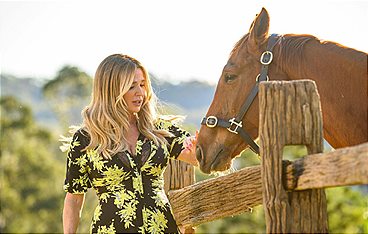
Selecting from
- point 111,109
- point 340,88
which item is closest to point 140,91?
point 111,109

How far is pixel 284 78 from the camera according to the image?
171 inches

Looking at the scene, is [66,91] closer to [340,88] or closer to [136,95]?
[136,95]

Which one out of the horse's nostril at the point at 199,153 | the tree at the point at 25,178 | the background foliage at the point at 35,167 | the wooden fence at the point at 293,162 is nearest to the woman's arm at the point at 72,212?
the horse's nostril at the point at 199,153

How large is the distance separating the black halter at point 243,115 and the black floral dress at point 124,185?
1.10 feet

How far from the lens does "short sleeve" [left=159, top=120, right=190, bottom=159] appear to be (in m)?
4.56

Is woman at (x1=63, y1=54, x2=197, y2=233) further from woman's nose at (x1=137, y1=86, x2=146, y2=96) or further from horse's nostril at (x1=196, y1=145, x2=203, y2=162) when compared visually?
horse's nostril at (x1=196, y1=145, x2=203, y2=162)

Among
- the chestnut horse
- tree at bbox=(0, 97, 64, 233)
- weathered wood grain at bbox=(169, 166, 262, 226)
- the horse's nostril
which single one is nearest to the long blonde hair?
the horse's nostril

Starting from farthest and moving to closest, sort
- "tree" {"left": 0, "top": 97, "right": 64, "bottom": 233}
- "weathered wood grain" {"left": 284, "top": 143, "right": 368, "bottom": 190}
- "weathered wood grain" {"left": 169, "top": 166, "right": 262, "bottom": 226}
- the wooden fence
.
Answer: "tree" {"left": 0, "top": 97, "right": 64, "bottom": 233} → "weathered wood grain" {"left": 169, "top": 166, "right": 262, "bottom": 226} → the wooden fence → "weathered wood grain" {"left": 284, "top": 143, "right": 368, "bottom": 190}

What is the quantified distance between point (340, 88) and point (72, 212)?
1.57 metres

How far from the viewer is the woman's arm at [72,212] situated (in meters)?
4.38

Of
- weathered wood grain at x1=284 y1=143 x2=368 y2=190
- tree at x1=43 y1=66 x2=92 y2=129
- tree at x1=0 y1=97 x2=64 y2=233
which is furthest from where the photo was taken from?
tree at x1=43 y1=66 x2=92 y2=129

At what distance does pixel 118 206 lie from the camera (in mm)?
4273

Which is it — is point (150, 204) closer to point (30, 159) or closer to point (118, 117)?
point (118, 117)

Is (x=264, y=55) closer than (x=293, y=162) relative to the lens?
No
